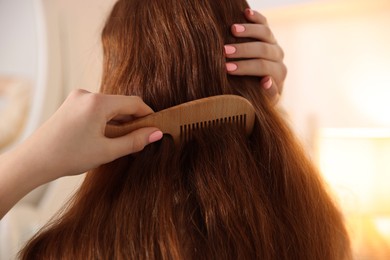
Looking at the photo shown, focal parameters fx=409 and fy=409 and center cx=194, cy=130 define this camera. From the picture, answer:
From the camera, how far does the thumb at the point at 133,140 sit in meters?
0.49

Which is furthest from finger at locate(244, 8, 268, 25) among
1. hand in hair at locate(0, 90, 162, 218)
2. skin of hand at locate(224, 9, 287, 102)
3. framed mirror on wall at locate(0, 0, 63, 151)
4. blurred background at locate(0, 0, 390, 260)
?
framed mirror on wall at locate(0, 0, 63, 151)

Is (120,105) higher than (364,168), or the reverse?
(120,105)

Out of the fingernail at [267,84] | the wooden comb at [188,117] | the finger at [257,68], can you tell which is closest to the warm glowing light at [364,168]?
the finger at [257,68]

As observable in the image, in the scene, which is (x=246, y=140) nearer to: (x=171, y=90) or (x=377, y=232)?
(x=171, y=90)

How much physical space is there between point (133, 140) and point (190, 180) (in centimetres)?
9

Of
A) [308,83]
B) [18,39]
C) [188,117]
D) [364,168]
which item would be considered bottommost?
[364,168]

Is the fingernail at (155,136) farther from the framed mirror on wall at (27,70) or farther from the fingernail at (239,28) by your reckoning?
the framed mirror on wall at (27,70)

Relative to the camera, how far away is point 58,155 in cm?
50

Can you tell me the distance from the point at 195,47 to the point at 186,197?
198 mm

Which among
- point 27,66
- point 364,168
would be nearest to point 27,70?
point 27,66

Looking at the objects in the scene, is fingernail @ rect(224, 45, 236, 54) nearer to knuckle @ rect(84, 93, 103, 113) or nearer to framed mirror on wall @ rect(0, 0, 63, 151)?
knuckle @ rect(84, 93, 103, 113)

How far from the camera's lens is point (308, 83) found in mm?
1713

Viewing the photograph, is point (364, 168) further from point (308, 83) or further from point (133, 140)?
point (133, 140)

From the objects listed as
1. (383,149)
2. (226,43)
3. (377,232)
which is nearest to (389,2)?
(383,149)
